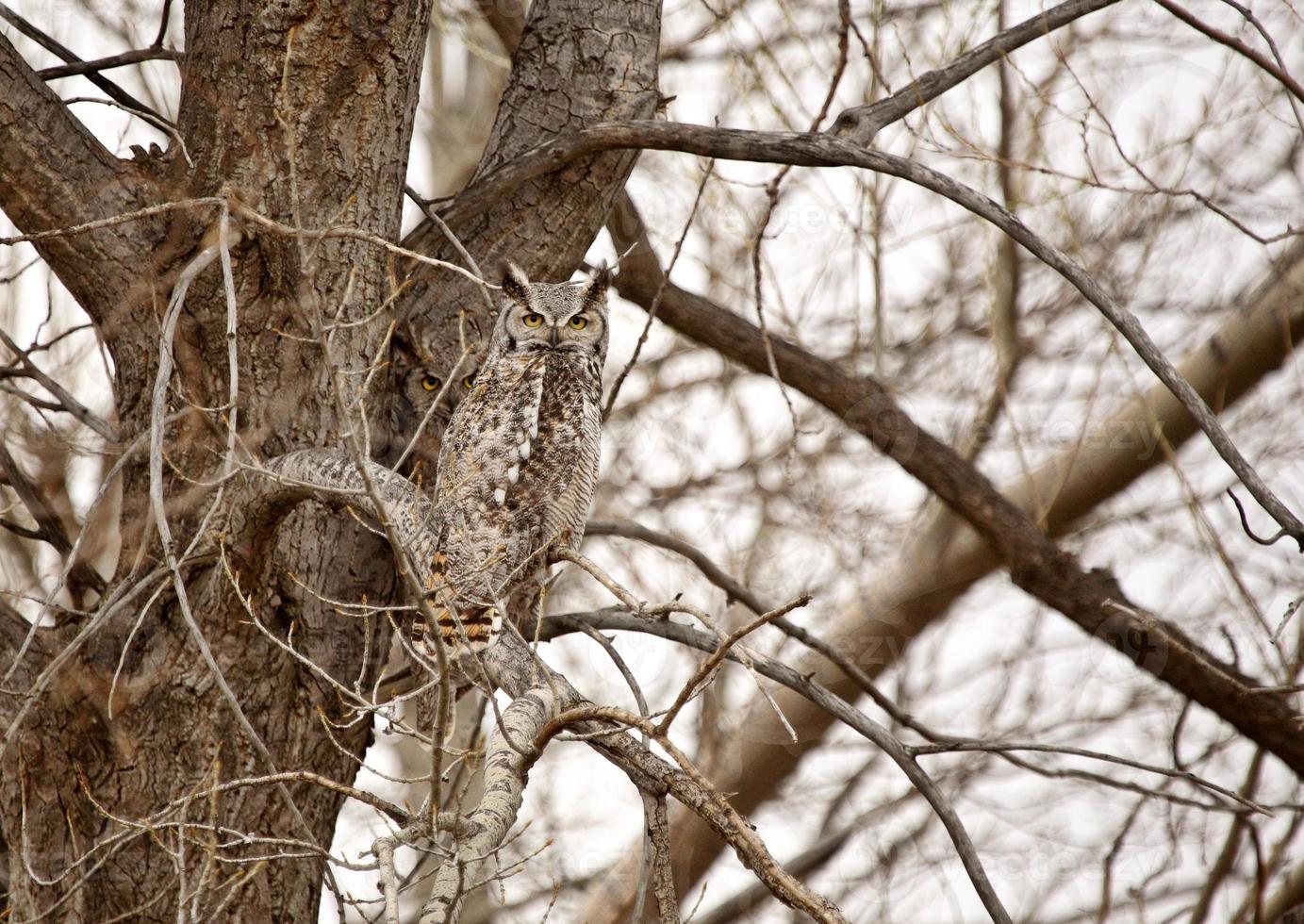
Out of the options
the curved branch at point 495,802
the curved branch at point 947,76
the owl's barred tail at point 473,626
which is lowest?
the curved branch at point 495,802

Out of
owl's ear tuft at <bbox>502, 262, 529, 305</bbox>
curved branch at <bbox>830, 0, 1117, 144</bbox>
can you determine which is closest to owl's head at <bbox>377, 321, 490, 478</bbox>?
owl's ear tuft at <bbox>502, 262, 529, 305</bbox>

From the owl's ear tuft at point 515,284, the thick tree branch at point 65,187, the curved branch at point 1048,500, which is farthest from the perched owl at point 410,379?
the curved branch at point 1048,500

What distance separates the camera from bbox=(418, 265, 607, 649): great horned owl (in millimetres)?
4410

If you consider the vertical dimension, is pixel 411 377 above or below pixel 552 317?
below

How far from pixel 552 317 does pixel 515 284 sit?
0.73 ft

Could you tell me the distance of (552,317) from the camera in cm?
479

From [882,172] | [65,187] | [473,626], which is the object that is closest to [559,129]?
[882,172]

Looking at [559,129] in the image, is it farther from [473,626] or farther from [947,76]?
[473,626]

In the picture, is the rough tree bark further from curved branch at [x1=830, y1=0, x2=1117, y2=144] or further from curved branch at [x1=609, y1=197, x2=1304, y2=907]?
curved branch at [x1=609, y1=197, x2=1304, y2=907]

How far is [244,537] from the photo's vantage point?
350 centimetres

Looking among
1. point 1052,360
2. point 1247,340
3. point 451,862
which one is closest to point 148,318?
point 451,862

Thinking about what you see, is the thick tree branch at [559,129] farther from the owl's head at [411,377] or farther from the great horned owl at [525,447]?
the great horned owl at [525,447]

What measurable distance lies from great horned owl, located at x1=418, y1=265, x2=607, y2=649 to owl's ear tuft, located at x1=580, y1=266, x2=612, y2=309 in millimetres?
14

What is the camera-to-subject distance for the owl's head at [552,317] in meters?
4.68
